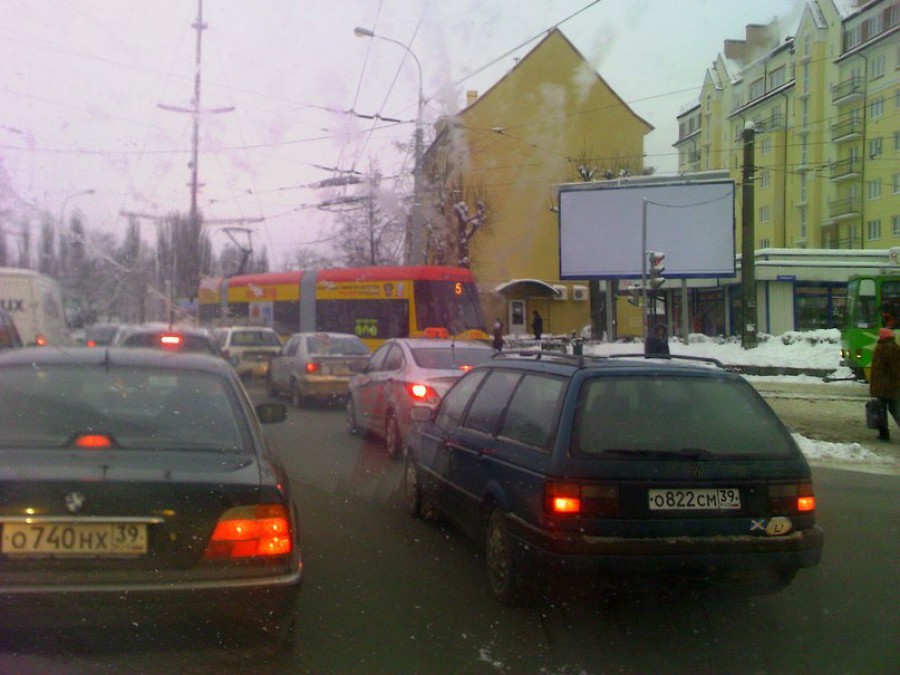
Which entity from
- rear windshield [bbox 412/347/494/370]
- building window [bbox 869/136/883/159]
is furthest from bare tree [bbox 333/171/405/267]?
rear windshield [bbox 412/347/494/370]

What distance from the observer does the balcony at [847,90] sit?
22.0m

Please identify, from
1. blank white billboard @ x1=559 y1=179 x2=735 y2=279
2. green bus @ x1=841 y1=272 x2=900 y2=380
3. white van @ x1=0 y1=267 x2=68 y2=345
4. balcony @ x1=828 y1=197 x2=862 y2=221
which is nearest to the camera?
white van @ x1=0 y1=267 x2=68 y2=345

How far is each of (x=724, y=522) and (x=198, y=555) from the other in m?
2.57

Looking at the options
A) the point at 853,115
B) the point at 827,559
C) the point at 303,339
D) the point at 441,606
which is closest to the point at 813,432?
the point at 827,559

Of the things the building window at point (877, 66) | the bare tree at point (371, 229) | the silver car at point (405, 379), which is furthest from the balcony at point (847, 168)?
the silver car at point (405, 379)

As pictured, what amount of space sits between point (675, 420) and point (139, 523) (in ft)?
8.94

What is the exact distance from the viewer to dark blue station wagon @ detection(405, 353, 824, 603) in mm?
4453

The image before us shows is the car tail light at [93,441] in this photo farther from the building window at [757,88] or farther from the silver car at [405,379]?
the building window at [757,88]

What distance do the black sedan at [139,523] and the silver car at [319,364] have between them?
12040 millimetres

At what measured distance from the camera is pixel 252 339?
2083cm

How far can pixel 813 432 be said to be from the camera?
44.5ft

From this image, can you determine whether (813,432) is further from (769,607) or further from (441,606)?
(441,606)

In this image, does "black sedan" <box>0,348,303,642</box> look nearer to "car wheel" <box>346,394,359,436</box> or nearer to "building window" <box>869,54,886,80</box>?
"car wheel" <box>346,394,359,436</box>

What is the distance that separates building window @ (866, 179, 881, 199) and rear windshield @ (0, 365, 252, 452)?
85.3ft
